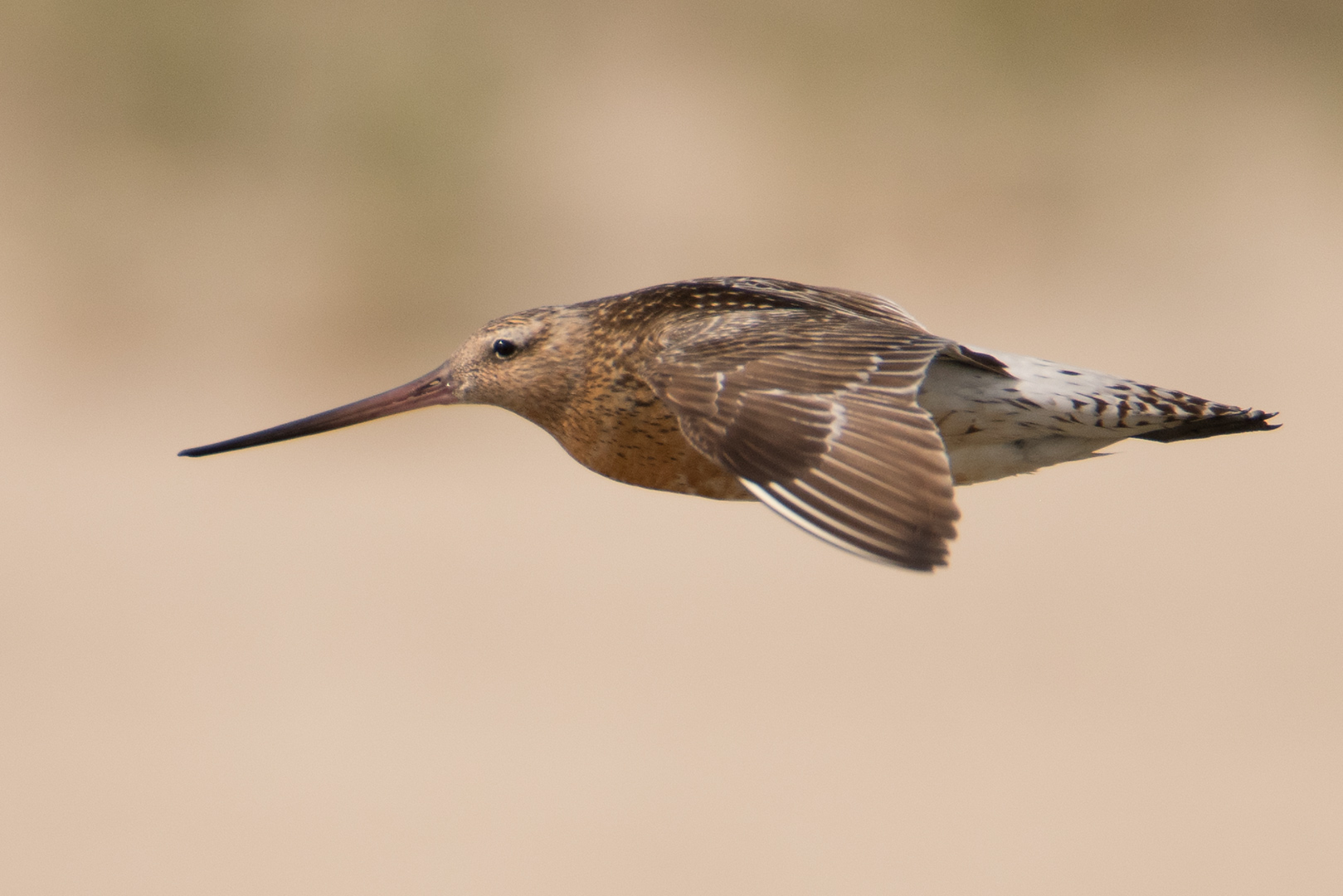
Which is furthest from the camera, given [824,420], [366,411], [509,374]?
[366,411]

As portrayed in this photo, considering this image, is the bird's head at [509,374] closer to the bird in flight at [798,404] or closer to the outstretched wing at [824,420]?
the bird in flight at [798,404]

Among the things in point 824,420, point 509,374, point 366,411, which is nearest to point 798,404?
point 824,420

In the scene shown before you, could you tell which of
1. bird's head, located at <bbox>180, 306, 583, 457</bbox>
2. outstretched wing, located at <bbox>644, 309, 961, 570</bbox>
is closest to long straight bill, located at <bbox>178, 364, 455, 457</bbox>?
bird's head, located at <bbox>180, 306, 583, 457</bbox>

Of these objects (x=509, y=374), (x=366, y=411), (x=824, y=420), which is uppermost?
(x=824, y=420)

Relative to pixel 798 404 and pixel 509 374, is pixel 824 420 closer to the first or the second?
pixel 798 404

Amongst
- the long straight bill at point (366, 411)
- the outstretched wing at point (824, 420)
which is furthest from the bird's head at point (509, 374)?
the outstretched wing at point (824, 420)

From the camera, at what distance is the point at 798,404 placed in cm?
329

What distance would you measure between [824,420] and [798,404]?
71 mm

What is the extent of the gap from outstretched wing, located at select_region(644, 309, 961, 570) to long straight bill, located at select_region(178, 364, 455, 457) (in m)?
0.73

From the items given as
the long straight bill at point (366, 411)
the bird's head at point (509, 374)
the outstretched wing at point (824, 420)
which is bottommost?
the long straight bill at point (366, 411)

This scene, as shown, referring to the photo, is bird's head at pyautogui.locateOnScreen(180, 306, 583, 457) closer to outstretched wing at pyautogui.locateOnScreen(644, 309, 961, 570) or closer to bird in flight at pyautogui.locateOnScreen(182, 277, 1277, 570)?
bird in flight at pyautogui.locateOnScreen(182, 277, 1277, 570)

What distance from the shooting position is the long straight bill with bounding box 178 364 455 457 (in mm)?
4074

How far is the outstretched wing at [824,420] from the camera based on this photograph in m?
2.95

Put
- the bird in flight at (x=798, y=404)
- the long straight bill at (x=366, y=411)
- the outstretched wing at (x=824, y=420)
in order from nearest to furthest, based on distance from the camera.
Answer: the outstretched wing at (x=824, y=420), the bird in flight at (x=798, y=404), the long straight bill at (x=366, y=411)
